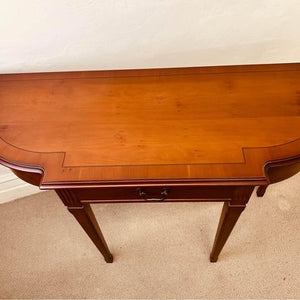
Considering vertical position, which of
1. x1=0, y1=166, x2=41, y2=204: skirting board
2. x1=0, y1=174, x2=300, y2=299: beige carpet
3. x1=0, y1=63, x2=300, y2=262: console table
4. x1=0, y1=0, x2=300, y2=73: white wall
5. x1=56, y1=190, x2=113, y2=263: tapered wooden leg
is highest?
x1=0, y1=0, x2=300, y2=73: white wall

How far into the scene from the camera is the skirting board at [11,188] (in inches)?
55.4

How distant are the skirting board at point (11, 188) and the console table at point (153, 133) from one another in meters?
0.65

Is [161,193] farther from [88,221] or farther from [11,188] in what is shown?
[11,188]

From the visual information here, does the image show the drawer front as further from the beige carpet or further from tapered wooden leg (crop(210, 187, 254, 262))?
the beige carpet

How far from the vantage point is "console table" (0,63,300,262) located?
70 cm

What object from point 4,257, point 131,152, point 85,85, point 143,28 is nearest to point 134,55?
point 143,28

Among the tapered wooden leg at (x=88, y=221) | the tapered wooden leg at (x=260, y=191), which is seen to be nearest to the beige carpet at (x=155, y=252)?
the tapered wooden leg at (x=260, y=191)

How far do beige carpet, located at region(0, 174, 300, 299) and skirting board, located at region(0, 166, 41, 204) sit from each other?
0.06 metres

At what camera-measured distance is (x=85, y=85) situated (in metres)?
0.91

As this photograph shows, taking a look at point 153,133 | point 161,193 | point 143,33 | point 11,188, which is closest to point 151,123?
point 153,133

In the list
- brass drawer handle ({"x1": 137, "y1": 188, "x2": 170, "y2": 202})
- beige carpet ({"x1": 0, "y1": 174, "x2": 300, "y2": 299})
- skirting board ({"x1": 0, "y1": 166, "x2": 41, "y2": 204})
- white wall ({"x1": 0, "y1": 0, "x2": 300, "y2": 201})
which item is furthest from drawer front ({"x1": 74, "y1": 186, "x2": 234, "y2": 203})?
skirting board ({"x1": 0, "y1": 166, "x2": 41, "y2": 204})

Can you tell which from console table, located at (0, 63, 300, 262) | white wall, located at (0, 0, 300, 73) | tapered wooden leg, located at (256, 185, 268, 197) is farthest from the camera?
tapered wooden leg, located at (256, 185, 268, 197)

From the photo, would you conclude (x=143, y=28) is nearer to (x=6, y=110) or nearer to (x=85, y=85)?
(x=85, y=85)

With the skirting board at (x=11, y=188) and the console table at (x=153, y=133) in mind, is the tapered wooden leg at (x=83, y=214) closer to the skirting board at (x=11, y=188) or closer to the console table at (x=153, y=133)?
the console table at (x=153, y=133)
